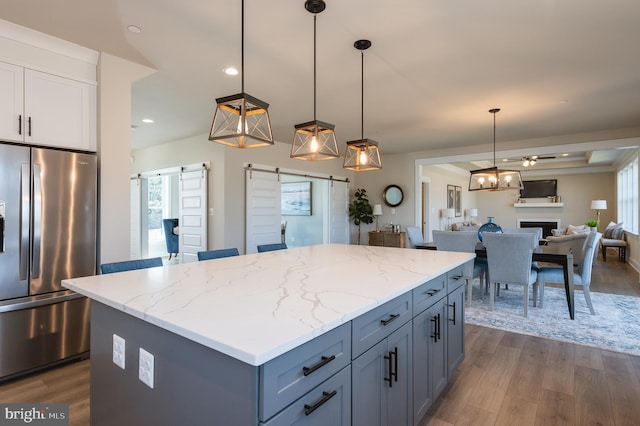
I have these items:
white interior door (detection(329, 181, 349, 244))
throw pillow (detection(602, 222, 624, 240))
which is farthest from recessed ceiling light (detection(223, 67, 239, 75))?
throw pillow (detection(602, 222, 624, 240))

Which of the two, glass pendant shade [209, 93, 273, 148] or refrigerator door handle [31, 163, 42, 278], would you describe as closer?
glass pendant shade [209, 93, 273, 148]

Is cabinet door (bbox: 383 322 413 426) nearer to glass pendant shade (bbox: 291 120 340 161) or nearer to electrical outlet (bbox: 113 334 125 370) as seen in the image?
electrical outlet (bbox: 113 334 125 370)

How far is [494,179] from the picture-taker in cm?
471

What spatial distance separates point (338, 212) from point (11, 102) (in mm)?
5836

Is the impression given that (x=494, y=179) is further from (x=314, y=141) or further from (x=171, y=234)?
(x=171, y=234)

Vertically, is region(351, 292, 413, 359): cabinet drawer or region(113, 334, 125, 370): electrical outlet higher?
region(351, 292, 413, 359): cabinet drawer

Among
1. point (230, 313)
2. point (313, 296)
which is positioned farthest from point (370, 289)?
point (230, 313)

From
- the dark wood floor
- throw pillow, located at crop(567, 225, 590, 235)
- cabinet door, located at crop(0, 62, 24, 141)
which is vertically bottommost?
the dark wood floor

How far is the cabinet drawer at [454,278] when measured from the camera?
2.25 m

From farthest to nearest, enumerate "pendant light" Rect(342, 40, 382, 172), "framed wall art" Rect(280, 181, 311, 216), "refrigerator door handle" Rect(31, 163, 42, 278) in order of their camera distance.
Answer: "framed wall art" Rect(280, 181, 311, 216) < "pendant light" Rect(342, 40, 382, 172) < "refrigerator door handle" Rect(31, 163, 42, 278)

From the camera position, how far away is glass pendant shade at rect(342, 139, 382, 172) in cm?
281

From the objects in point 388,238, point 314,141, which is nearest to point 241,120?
point 314,141

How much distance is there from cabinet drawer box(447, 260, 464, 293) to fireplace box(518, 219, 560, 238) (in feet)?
33.0

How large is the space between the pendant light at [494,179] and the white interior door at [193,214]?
13.8ft
